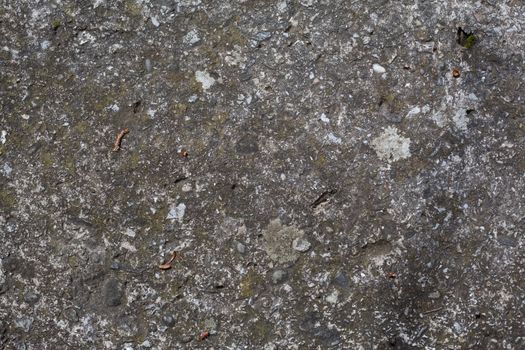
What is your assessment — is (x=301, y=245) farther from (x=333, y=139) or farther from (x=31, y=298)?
(x=31, y=298)

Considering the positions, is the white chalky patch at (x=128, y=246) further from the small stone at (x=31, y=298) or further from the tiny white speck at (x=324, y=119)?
the tiny white speck at (x=324, y=119)

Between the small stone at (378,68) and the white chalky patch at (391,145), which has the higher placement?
the small stone at (378,68)

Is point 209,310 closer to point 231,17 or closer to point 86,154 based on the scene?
point 86,154

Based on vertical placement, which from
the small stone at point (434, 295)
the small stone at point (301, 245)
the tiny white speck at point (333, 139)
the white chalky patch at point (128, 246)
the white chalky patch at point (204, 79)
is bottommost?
the small stone at point (434, 295)

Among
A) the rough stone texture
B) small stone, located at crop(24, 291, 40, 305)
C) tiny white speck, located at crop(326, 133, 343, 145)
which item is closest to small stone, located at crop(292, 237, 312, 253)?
the rough stone texture

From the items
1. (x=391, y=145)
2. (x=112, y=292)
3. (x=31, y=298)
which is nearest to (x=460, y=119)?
(x=391, y=145)

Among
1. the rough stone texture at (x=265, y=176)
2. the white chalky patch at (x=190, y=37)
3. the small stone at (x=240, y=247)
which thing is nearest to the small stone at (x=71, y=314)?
the rough stone texture at (x=265, y=176)
